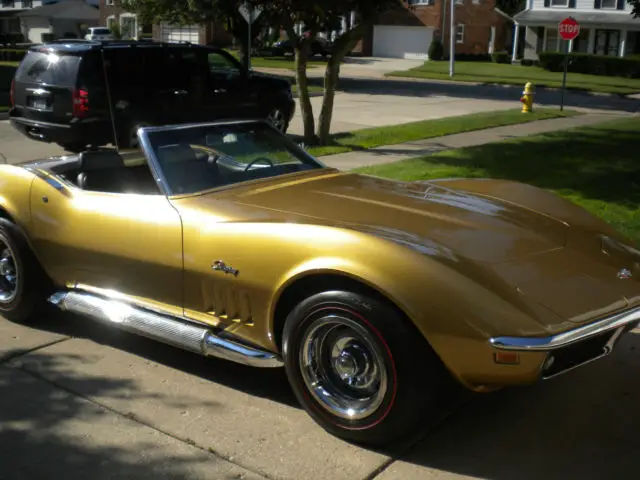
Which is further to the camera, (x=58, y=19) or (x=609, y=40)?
(x=58, y=19)

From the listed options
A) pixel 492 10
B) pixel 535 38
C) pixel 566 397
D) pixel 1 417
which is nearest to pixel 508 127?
pixel 566 397

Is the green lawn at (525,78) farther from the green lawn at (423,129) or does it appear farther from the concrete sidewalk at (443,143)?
the concrete sidewalk at (443,143)

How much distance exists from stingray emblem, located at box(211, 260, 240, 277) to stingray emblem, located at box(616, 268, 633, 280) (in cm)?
187

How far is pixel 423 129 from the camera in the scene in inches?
645

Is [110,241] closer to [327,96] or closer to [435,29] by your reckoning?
[327,96]

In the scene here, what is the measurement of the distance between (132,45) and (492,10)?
5055cm

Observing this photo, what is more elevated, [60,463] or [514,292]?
[514,292]

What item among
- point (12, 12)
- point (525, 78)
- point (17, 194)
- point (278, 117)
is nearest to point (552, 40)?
point (525, 78)

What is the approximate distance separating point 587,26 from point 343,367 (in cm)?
4849

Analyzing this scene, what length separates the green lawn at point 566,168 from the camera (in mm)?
8781

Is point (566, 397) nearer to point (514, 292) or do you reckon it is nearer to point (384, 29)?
point (514, 292)

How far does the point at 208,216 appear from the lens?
4.11 m

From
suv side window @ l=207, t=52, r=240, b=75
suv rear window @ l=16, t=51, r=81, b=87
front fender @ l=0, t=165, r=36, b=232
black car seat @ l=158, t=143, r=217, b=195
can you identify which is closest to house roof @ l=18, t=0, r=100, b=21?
suv side window @ l=207, t=52, r=240, b=75

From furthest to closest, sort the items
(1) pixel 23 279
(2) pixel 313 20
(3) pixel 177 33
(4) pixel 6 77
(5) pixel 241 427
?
(3) pixel 177 33, (4) pixel 6 77, (2) pixel 313 20, (1) pixel 23 279, (5) pixel 241 427
